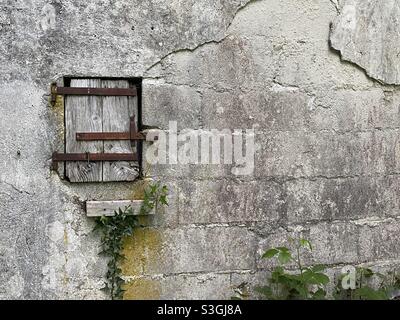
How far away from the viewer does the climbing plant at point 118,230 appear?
354 centimetres

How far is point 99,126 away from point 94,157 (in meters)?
0.19

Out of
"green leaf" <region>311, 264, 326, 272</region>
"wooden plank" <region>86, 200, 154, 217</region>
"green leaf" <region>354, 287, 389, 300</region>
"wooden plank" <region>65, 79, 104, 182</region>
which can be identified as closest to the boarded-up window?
"wooden plank" <region>65, 79, 104, 182</region>

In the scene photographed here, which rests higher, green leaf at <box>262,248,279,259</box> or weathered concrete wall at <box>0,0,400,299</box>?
weathered concrete wall at <box>0,0,400,299</box>

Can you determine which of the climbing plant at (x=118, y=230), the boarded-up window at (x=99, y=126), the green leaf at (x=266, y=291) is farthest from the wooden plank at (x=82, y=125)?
the green leaf at (x=266, y=291)

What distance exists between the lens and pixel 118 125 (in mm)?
3578

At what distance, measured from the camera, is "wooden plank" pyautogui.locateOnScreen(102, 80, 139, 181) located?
3557mm

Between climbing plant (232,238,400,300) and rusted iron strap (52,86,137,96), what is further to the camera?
climbing plant (232,238,400,300)

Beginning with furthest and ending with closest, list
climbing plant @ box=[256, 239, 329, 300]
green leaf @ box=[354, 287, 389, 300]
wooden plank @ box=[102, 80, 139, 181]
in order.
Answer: green leaf @ box=[354, 287, 389, 300], climbing plant @ box=[256, 239, 329, 300], wooden plank @ box=[102, 80, 139, 181]

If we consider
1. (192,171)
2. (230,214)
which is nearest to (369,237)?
(230,214)

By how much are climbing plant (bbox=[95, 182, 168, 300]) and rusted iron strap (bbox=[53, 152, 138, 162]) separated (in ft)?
0.74

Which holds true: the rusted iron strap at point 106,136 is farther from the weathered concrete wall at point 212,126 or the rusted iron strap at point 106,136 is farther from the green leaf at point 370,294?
the green leaf at point 370,294

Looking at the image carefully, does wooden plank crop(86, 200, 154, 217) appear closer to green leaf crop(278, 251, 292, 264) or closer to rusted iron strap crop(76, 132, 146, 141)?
rusted iron strap crop(76, 132, 146, 141)
